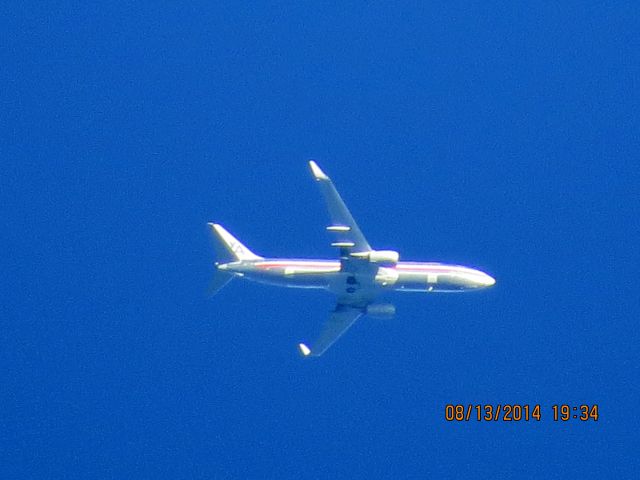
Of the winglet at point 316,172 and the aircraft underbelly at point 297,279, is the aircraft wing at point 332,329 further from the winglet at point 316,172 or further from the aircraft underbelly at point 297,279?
the winglet at point 316,172

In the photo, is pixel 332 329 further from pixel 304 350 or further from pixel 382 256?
pixel 382 256

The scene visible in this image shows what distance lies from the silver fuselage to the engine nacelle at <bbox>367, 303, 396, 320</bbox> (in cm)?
234

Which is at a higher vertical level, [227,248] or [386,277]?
[227,248]

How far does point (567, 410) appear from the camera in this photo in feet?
311

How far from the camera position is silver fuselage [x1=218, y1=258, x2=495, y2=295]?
92.1 metres

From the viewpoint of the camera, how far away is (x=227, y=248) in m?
94.6

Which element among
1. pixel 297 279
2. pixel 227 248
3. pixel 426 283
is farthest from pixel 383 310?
pixel 227 248

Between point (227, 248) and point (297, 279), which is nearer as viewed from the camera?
point (297, 279)

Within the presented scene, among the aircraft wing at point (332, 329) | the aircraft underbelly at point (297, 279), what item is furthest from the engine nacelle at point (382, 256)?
the aircraft wing at point (332, 329)

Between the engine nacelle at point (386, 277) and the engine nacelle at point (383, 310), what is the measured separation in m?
3.42

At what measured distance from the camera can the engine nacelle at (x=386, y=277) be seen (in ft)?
302

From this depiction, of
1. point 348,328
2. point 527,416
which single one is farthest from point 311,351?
point 527,416

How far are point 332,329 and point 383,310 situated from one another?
5.55m

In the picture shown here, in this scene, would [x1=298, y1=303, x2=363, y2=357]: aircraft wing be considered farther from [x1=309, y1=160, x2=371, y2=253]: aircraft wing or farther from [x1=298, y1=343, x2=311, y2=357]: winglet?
[x1=309, y1=160, x2=371, y2=253]: aircraft wing
